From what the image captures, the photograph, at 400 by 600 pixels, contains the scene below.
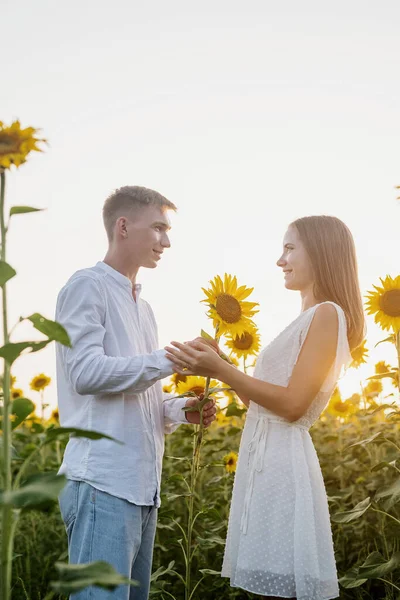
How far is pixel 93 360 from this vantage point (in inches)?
105

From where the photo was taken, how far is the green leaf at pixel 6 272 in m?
1.65

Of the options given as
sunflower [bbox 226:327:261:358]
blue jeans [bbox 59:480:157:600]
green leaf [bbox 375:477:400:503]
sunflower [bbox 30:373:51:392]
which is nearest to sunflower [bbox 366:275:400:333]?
sunflower [bbox 226:327:261:358]

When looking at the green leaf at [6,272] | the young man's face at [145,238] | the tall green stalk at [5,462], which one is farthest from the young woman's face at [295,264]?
the green leaf at [6,272]

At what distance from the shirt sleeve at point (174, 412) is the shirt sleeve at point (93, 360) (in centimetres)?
44

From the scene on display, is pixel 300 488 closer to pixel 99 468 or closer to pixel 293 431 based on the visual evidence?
pixel 293 431

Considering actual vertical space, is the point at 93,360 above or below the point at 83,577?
above

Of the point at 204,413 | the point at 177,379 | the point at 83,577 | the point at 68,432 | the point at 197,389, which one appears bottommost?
the point at 83,577

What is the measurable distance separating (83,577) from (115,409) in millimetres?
1440

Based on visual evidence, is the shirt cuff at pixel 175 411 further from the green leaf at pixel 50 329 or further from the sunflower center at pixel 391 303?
the green leaf at pixel 50 329

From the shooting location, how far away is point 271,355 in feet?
10.1

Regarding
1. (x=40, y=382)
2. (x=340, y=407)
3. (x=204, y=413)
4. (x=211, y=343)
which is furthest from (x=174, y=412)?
(x=40, y=382)

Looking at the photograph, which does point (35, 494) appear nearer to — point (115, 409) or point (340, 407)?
point (115, 409)

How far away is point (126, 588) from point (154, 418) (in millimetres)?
696

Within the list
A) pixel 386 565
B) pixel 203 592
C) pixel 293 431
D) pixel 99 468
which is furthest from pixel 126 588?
pixel 203 592
